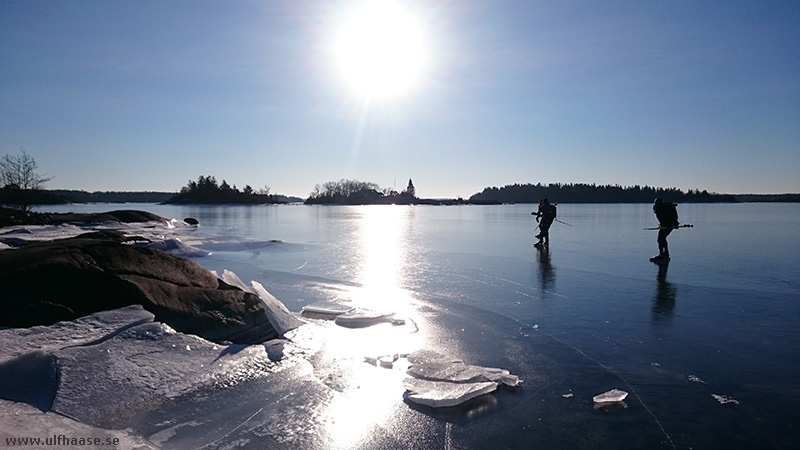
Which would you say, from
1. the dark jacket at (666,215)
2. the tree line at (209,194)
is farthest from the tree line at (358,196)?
the dark jacket at (666,215)

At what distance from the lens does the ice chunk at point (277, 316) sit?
18.9 ft

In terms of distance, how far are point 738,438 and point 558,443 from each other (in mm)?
1286

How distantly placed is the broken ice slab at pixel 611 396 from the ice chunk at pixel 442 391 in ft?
2.83

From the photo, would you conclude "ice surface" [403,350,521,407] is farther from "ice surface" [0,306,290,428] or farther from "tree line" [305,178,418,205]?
"tree line" [305,178,418,205]

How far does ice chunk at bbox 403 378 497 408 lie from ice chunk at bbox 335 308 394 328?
2120 millimetres

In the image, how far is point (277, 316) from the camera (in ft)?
19.4

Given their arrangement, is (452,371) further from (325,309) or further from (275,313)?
(325,309)

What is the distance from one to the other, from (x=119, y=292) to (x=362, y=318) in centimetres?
297

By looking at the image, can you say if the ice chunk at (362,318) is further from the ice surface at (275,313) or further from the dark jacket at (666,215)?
the dark jacket at (666,215)

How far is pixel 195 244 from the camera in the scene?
1673 centimetres

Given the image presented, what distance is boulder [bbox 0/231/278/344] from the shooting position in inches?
178

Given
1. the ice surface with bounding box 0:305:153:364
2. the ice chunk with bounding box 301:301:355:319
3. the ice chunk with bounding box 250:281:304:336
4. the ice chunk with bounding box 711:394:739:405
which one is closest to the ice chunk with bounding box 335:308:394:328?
the ice chunk with bounding box 301:301:355:319

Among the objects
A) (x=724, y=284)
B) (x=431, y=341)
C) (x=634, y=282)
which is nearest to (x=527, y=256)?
(x=634, y=282)

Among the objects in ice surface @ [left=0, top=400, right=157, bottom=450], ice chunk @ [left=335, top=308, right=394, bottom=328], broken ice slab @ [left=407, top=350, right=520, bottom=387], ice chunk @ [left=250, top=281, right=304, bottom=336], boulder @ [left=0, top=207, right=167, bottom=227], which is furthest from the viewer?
boulder @ [left=0, top=207, right=167, bottom=227]
